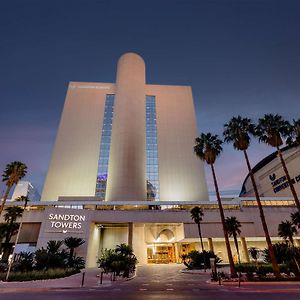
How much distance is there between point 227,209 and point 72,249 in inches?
1458

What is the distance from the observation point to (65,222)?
41375 mm

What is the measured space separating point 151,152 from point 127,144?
10.7m

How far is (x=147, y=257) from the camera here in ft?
178

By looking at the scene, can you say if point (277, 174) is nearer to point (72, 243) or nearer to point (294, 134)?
point (294, 134)

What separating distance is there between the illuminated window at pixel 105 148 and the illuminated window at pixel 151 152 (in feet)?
47.2

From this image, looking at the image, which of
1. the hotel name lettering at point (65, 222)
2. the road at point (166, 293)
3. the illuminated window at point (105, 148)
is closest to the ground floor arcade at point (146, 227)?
the hotel name lettering at point (65, 222)

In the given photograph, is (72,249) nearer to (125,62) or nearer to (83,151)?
(83,151)

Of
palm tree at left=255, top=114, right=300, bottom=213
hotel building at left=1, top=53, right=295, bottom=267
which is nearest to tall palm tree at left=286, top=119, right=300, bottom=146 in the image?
palm tree at left=255, top=114, right=300, bottom=213

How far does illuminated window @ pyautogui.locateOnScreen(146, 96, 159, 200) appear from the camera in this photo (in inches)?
2758

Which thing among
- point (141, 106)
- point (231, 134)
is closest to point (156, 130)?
point (141, 106)

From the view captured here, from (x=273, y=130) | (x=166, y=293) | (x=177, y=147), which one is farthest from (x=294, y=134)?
(x=177, y=147)

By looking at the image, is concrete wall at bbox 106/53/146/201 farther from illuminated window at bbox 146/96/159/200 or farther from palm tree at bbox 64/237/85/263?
palm tree at bbox 64/237/85/263

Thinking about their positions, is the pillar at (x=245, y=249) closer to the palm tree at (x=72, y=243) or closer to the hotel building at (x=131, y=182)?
the hotel building at (x=131, y=182)

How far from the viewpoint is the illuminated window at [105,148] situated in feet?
224
